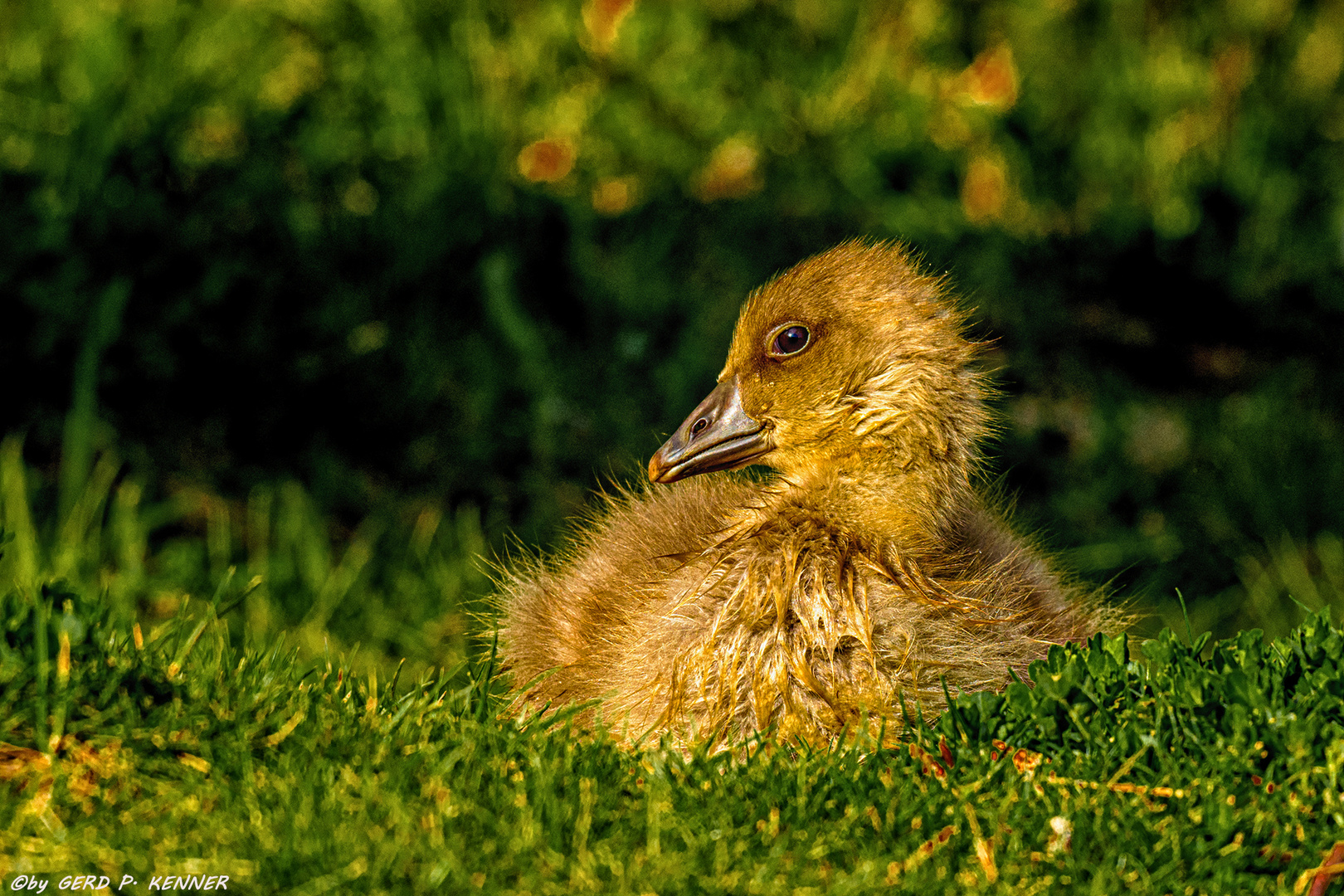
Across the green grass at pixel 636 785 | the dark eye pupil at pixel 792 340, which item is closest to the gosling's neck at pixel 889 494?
the dark eye pupil at pixel 792 340

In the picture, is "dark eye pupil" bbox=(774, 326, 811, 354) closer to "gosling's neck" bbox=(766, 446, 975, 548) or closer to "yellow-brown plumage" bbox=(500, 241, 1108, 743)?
"yellow-brown plumage" bbox=(500, 241, 1108, 743)

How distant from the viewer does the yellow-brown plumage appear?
10.9ft

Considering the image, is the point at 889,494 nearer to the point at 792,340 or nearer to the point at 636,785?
the point at 792,340

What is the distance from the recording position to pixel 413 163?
23.4 ft

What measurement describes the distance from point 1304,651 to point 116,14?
6.47m

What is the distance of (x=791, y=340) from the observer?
3750 mm

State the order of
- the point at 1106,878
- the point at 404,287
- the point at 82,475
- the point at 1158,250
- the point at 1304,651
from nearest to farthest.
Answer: the point at 1106,878, the point at 1304,651, the point at 82,475, the point at 404,287, the point at 1158,250

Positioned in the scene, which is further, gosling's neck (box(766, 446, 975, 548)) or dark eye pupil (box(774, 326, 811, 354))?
dark eye pupil (box(774, 326, 811, 354))

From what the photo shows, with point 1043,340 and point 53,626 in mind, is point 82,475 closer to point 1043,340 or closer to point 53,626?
point 53,626

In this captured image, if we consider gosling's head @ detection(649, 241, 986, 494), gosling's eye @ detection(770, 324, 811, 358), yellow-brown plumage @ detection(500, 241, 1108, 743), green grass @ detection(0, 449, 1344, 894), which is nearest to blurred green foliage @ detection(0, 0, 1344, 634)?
yellow-brown plumage @ detection(500, 241, 1108, 743)

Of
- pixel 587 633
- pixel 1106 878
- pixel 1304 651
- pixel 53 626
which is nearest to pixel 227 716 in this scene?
pixel 53 626

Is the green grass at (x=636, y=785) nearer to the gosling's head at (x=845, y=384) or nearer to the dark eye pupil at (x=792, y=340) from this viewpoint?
the gosling's head at (x=845, y=384)

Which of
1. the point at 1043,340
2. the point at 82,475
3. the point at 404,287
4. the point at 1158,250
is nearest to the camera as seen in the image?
the point at 82,475

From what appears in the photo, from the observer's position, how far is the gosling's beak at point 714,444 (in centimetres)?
379
